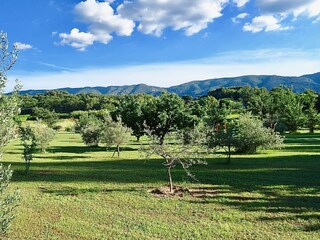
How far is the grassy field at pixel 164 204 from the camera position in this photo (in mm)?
13656

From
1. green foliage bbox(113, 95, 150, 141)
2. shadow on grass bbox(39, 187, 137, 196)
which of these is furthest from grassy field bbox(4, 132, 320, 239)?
green foliage bbox(113, 95, 150, 141)

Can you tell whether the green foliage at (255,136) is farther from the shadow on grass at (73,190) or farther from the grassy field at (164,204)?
the shadow on grass at (73,190)

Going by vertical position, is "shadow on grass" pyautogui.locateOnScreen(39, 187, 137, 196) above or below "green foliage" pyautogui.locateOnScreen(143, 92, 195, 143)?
below

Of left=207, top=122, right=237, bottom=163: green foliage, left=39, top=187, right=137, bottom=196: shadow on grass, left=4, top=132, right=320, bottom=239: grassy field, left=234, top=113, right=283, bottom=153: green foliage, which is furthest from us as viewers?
left=234, top=113, right=283, bottom=153: green foliage

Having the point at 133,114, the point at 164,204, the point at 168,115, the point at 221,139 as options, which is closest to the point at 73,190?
the point at 164,204

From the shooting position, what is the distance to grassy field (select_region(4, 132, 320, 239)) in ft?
44.8

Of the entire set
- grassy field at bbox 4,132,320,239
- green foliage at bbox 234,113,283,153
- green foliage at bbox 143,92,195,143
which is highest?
green foliage at bbox 143,92,195,143

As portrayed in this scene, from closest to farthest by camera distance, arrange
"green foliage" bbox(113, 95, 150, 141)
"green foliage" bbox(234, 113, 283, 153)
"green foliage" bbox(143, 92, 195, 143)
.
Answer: "green foliage" bbox(234, 113, 283, 153), "green foliage" bbox(143, 92, 195, 143), "green foliage" bbox(113, 95, 150, 141)

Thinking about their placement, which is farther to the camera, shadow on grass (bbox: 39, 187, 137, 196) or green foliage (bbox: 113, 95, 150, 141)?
green foliage (bbox: 113, 95, 150, 141)

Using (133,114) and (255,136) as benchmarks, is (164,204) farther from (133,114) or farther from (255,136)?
(133,114)

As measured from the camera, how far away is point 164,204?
57.5ft

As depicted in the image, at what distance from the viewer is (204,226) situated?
14211 millimetres

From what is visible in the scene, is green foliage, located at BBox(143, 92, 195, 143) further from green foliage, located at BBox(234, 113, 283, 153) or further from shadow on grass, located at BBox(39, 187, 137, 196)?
shadow on grass, located at BBox(39, 187, 137, 196)

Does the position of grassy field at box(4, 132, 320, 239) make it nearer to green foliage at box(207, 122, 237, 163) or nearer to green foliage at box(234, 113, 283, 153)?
green foliage at box(207, 122, 237, 163)
